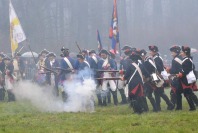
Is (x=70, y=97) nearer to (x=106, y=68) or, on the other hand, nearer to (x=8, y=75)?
(x=106, y=68)

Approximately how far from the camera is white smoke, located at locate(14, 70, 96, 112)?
532 inches

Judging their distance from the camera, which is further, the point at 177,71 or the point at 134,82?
the point at 177,71

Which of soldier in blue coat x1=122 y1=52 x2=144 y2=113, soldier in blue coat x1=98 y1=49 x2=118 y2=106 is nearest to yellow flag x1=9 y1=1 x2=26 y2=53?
soldier in blue coat x1=98 y1=49 x2=118 y2=106

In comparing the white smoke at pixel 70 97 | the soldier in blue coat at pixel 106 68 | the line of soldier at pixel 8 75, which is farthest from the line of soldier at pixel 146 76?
the line of soldier at pixel 8 75

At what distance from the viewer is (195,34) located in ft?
148

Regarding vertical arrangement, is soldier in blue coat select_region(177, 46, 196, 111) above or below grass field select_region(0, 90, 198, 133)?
above

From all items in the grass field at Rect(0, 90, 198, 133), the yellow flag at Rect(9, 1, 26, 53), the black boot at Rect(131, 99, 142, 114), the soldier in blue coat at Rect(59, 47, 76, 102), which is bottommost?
the grass field at Rect(0, 90, 198, 133)

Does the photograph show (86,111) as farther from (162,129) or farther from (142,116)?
(162,129)

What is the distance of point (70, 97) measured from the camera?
14008mm

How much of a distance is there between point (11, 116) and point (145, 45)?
36.9 m

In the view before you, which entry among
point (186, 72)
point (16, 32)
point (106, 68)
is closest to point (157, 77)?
point (186, 72)

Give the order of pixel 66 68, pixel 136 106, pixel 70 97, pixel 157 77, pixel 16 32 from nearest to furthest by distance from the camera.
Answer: pixel 136 106
pixel 157 77
pixel 70 97
pixel 66 68
pixel 16 32

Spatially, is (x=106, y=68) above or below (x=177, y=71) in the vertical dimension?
above

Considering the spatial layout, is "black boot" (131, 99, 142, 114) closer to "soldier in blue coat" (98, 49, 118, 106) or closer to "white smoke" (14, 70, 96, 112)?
"white smoke" (14, 70, 96, 112)
